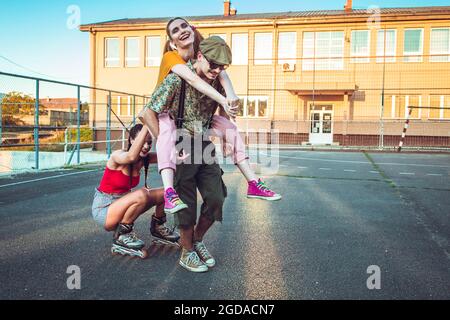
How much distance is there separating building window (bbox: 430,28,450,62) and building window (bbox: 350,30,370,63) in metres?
3.46

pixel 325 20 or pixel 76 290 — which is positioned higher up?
pixel 325 20

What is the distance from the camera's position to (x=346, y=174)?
998 centimetres

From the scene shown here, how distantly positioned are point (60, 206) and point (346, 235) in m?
3.85

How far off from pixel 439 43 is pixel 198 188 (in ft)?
79.8

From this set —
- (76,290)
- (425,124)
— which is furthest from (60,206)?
(425,124)

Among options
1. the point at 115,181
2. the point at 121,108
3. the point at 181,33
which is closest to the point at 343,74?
the point at 121,108

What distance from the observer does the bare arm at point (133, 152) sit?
3.37m

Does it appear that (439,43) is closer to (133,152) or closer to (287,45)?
(287,45)

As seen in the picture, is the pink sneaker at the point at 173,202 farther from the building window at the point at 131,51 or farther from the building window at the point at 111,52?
the building window at the point at 111,52

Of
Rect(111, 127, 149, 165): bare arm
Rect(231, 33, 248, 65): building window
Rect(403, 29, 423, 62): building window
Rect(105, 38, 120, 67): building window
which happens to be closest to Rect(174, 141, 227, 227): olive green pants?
Rect(111, 127, 149, 165): bare arm

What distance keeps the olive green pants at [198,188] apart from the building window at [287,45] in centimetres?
2228

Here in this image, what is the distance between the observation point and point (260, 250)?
385cm
